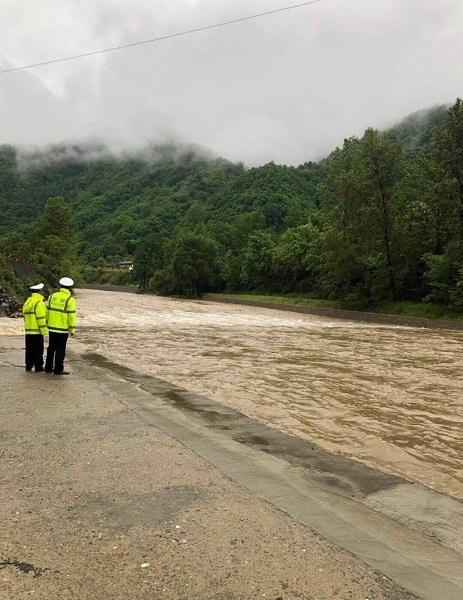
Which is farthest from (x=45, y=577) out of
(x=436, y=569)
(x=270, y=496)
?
(x=436, y=569)

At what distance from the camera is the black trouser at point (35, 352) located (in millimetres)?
10141

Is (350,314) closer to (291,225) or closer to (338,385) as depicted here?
(338,385)

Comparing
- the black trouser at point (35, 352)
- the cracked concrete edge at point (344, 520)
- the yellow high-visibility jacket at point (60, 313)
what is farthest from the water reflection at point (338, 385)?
the black trouser at point (35, 352)

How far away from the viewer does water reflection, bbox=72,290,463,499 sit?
679cm

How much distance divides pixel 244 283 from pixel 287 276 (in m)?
10.7

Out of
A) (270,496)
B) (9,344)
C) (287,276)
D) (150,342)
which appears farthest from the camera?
(287,276)

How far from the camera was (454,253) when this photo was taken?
116 feet

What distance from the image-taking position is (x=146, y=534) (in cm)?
344

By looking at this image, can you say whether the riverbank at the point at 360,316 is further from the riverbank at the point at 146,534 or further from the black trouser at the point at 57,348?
the riverbank at the point at 146,534

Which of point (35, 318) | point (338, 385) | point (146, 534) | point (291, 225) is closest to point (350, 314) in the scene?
point (338, 385)

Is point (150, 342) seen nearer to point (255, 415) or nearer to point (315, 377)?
point (315, 377)

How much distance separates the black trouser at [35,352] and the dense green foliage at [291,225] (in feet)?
98.9

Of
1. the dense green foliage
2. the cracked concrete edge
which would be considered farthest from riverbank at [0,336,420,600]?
the dense green foliage

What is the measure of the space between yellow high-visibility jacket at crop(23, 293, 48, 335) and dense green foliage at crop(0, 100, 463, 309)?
3008cm
